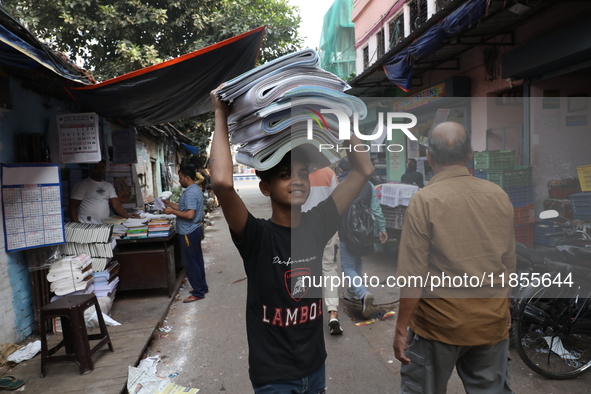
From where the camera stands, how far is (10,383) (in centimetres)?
301

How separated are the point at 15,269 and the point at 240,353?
2372 millimetres

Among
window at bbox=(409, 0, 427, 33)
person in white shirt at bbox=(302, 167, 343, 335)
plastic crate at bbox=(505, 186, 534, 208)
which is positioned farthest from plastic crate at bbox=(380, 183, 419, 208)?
window at bbox=(409, 0, 427, 33)

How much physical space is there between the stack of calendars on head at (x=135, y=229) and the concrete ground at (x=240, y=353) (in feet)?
3.53

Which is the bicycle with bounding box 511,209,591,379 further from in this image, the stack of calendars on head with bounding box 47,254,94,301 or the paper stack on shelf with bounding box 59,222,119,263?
the paper stack on shelf with bounding box 59,222,119,263

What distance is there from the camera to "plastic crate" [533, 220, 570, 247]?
3.54 metres

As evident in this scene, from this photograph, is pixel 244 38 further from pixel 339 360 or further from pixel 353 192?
pixel 339 360

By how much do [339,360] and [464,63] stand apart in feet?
Result: 19.3

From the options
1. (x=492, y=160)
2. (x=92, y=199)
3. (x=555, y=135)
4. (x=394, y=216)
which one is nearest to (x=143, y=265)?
(x=92, y=199)

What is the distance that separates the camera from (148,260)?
5.22m

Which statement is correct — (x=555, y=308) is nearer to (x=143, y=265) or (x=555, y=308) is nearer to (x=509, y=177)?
(x=509, y=177)

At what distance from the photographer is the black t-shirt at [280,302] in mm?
Result: 1599

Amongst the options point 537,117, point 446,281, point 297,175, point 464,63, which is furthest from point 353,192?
point 464,63

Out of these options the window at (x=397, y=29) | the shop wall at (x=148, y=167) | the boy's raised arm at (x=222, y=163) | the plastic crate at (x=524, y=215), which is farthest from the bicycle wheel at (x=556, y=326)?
the window at (x=397, y=29)

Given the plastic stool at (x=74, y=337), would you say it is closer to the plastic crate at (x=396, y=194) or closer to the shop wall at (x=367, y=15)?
the plastic crate at (x=396, y=194)
